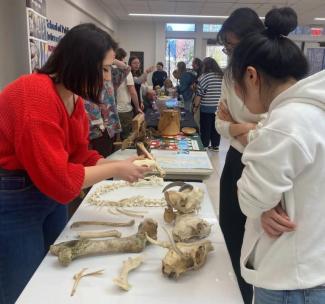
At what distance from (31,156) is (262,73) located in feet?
2.07

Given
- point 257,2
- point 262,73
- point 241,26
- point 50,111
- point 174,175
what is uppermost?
point 257,2

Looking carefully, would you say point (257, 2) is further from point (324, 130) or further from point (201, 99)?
point (324, 130)

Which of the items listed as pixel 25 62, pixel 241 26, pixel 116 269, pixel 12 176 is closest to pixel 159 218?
pixel 116 269

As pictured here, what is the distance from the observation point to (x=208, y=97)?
190 inches

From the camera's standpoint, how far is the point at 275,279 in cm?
79

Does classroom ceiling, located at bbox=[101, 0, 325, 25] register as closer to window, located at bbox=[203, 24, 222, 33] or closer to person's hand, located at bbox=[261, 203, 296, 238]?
window, located at bbox=[203, 24, 222, 33]

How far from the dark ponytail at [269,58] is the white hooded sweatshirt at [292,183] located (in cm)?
10

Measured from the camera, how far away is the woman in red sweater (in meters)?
0.97

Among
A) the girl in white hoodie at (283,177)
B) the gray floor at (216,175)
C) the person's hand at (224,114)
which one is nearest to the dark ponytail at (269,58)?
the girl in white hoodie at (283,177)

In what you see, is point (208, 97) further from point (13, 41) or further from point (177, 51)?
point (177, 51)

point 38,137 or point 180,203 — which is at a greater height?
point 38,137

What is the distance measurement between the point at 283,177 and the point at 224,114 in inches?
31.8

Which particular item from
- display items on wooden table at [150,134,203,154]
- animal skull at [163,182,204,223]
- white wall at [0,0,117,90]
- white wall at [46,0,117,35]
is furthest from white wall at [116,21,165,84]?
animal skull at [163,182,204,223]

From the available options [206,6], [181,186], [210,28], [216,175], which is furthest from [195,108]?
[210,28]
